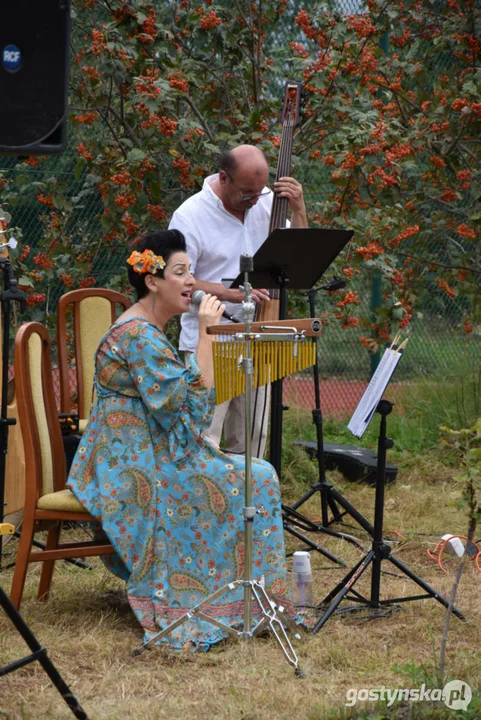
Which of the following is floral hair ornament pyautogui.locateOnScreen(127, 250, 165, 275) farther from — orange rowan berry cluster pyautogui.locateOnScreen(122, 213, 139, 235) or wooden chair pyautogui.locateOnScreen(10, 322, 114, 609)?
orange rowan berry cluster pyautogui.locateOnScreen(122, 213, 139, 235)

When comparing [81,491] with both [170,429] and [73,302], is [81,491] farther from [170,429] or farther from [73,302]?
[73,302]

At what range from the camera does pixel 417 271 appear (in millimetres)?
6949

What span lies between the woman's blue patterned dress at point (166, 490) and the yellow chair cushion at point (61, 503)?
0.03m

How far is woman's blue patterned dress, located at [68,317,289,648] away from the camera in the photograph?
12.6 ft

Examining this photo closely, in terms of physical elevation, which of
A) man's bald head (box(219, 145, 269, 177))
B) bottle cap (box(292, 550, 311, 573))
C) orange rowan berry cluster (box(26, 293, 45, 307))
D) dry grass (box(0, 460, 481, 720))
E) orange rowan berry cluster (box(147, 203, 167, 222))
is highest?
man's bald head (box(219, 145, 269, 177))

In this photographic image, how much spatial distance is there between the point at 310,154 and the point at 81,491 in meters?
3.09

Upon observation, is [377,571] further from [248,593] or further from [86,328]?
[86,328]

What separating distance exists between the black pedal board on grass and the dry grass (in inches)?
68.1

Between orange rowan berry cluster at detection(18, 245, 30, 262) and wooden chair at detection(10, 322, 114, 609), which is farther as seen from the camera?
orange rowan berry cluster at detection(18, 245, 30, 262)

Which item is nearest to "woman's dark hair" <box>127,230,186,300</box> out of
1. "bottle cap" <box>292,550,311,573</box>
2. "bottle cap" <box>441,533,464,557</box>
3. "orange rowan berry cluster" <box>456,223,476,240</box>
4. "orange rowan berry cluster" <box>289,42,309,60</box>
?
"bottle cap" <box>292,550,311,573</box>

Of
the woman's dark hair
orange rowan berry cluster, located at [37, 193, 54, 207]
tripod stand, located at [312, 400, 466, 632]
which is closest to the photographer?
tripod stand, located at [312, 400, 466, 632]

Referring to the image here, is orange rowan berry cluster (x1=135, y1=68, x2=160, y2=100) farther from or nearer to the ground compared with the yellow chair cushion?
farther from the ground

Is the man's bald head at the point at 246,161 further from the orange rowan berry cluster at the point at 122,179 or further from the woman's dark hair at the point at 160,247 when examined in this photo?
the orange rowan berry cluster at the point at 122,179

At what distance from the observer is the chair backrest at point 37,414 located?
3.93 meters
